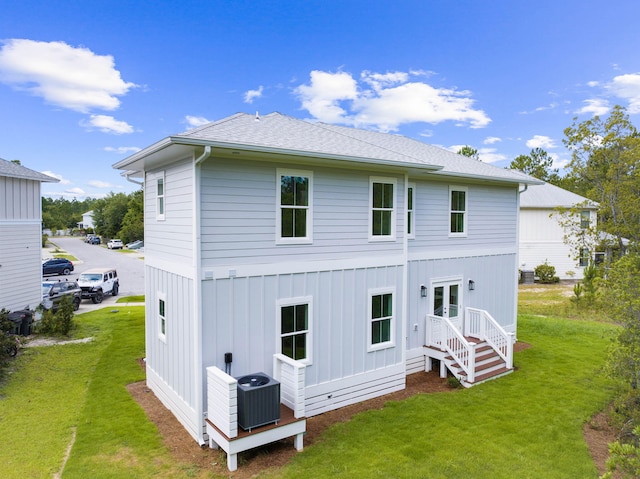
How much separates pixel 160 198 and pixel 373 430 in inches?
250

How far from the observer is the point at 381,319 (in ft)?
30.1

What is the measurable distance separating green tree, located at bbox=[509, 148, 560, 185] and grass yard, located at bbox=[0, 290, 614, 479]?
148 feet

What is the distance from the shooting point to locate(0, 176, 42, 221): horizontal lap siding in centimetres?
1474

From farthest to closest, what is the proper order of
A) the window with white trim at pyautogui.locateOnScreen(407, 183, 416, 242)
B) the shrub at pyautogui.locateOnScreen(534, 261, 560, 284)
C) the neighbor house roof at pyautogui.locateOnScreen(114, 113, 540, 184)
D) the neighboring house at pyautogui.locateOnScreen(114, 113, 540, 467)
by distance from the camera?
the shrub at pyautogui.locateOnScreen(534, 261, 560, 284), the window with white trim at pyautogui.locateOnScreen(407, 183, 416, 242), the neighboring house at pyautogui.locateOnScreen(114, 113, 540, 467), the neighbor house roof at pyautogui.locateOnScreen(114, 113, 540, 184)

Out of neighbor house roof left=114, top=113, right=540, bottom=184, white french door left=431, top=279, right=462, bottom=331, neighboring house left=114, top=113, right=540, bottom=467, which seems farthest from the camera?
white french door left=431, top=279, right=462, bottom=331

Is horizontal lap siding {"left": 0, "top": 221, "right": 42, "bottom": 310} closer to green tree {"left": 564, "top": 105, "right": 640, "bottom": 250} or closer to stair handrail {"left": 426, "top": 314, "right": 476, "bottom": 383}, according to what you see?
stair handrail {"left": 426, "top": 314, "right": 476, "bottom": 383}

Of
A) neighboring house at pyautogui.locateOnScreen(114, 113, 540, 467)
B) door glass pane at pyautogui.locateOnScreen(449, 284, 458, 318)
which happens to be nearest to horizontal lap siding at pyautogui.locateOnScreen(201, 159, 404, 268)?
neighboring house at pyautogui.locateOnScreen(114, 113, 540, 467)

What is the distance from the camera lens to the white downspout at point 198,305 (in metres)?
6.64

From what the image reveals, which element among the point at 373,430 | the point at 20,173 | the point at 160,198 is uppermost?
the point at 20,173

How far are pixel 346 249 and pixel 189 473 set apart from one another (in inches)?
192

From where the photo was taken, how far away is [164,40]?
16797mm

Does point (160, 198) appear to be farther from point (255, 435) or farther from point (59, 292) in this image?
point (59, 292)

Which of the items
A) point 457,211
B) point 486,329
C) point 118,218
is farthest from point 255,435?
point 118,218

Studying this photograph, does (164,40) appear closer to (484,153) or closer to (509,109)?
(509,109)
